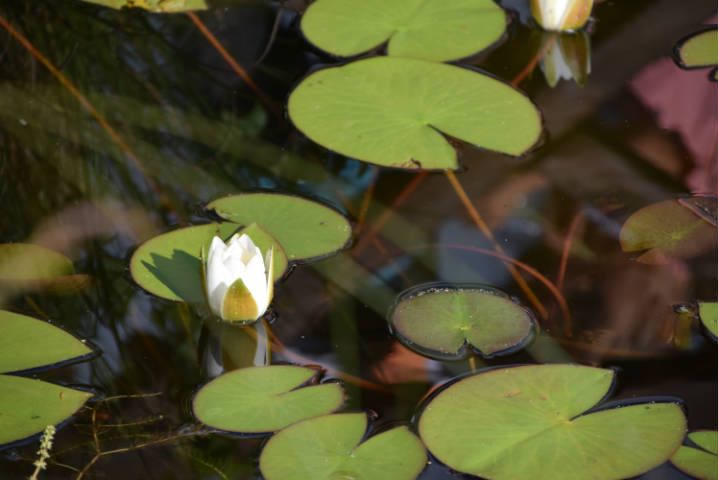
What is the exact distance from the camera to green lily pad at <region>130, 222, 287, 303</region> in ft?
4.93

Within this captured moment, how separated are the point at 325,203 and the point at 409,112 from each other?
37 cm

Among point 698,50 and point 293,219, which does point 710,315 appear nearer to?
point 293,219

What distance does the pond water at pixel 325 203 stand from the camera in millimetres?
1366

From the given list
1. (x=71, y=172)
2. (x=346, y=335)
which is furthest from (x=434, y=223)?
(x=71, y=172)

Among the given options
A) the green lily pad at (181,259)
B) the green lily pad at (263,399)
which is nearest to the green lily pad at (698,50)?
the green lily pad at (181,259)

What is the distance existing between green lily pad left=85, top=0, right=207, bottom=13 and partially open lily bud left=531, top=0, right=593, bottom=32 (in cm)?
109

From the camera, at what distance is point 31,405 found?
128 cm

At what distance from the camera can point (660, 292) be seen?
157cm

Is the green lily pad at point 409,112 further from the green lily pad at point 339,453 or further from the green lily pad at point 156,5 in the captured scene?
the green lily pad at point 339,453

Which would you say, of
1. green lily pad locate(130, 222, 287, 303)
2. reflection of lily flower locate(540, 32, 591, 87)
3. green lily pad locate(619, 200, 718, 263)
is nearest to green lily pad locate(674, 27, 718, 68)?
reflection of lily flower locate(540, 32, 591, 87)

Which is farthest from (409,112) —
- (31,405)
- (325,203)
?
(31,405)

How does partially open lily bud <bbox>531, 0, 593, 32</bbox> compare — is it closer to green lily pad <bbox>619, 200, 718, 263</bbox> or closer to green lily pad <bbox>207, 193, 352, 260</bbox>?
green lily pad <bbox>619, 200, 718, 263</bbox>

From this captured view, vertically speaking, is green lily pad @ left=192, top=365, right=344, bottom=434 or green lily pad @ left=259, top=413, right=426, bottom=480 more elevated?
green lily pad @ left=192, top=365, right=344, bottom=434

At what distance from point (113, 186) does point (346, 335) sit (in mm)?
736
